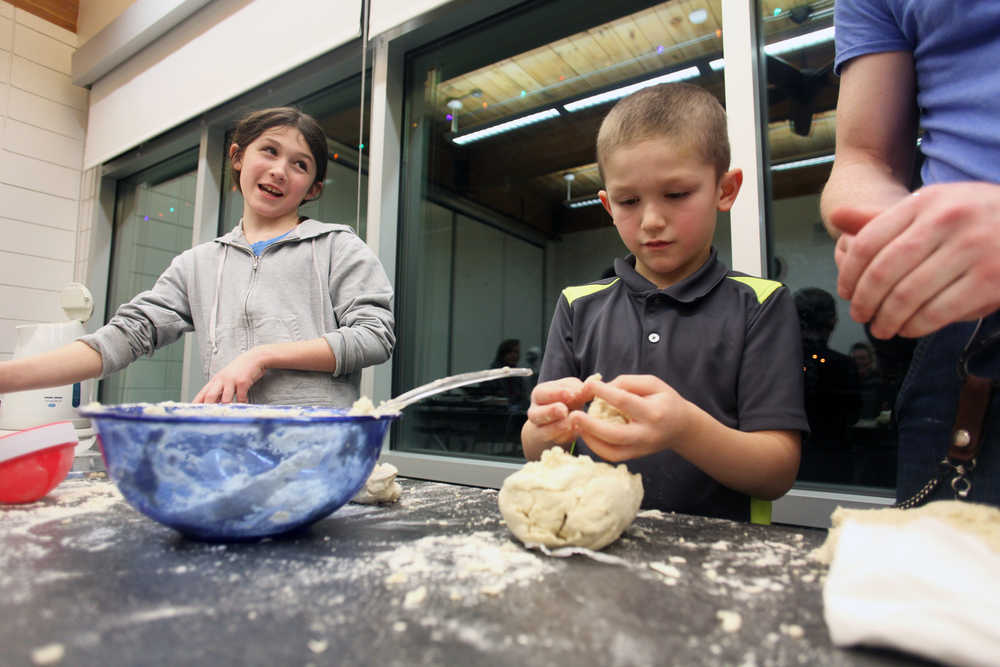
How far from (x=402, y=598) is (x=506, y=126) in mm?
1879

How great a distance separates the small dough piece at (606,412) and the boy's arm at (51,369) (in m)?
0.89

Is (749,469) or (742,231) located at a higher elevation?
(742,231)

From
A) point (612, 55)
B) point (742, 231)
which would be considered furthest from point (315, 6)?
point (742, 231)

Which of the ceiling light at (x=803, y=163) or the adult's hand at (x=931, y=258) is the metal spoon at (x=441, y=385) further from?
the ceiling light at (x=803, y=163)

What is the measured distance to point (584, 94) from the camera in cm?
181

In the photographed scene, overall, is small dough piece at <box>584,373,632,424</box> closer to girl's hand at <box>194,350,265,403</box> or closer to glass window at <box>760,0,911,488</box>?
girl's hand at <box>194,350,265,403</box>

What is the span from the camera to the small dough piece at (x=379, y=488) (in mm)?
762

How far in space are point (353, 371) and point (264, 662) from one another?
0.95m

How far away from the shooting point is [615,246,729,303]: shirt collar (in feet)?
2.99

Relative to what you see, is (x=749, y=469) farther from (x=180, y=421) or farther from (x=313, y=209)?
(x=313, y=209)

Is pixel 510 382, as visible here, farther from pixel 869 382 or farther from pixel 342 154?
pixel 342 154

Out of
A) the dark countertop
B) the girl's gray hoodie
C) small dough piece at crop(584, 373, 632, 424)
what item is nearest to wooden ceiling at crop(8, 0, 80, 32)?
the girl's gray hoodie

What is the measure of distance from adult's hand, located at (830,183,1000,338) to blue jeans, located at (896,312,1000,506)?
130 mm

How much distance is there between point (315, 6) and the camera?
2215 millimetres
